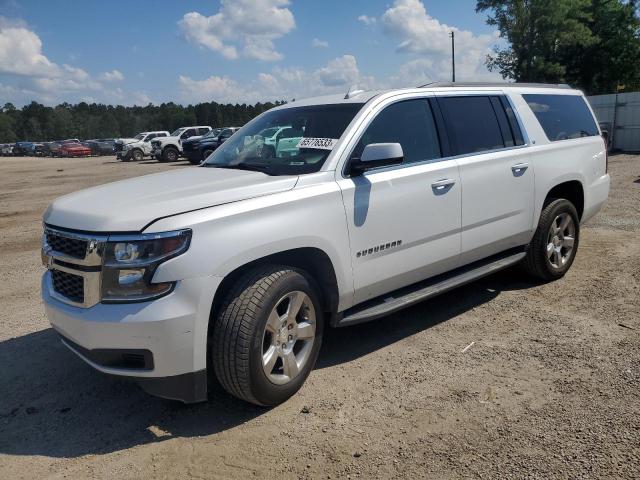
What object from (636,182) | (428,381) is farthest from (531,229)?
(636,182)

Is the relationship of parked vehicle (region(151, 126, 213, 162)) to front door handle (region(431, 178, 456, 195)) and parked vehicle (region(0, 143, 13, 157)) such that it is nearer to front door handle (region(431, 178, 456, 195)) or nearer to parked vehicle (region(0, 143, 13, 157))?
front door handle (region(431, 178, 456, 195))

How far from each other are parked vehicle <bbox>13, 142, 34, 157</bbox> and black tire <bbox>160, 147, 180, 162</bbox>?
120 ft

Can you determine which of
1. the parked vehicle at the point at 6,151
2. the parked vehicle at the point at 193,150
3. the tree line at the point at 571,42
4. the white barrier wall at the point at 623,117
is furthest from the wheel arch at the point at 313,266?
the parked vehicle at the point at 6,151

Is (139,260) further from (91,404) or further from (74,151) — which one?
(74,151)

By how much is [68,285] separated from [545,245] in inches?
167

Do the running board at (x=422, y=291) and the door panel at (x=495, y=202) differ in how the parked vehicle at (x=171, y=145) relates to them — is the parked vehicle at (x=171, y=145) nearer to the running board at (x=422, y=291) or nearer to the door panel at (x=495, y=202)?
the door panel at (x=495, y=202)

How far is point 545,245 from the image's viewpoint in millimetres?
5348

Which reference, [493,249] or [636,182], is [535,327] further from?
[636,182]

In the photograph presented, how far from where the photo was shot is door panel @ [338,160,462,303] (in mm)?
3727

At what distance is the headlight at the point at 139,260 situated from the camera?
291 cm

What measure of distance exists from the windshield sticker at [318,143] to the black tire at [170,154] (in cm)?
2904

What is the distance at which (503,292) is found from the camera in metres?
5.45

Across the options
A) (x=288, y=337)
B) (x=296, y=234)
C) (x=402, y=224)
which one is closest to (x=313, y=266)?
(x=296, y=234)

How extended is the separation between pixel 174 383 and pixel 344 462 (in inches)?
39.7
